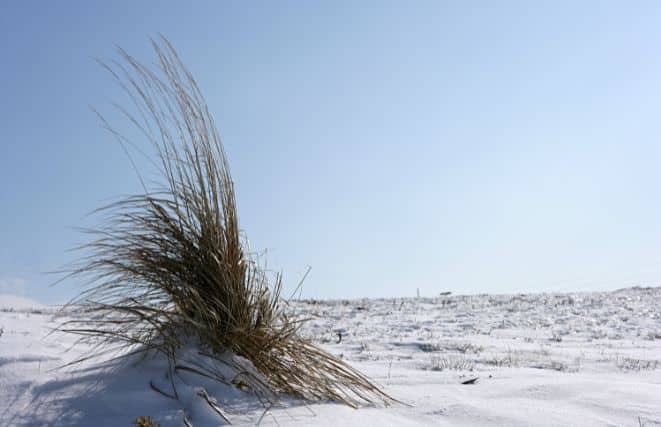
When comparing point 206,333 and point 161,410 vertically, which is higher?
point 206,333

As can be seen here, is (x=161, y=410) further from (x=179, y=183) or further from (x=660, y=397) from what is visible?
(x=660, y=397)

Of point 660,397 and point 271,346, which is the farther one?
point 660,397

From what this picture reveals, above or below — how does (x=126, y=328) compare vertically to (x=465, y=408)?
above

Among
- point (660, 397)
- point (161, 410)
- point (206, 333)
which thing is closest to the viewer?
point (161, 410)

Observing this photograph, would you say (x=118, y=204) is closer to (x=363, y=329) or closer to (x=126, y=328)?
(x=126, y=328)

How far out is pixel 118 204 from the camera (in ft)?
9.75

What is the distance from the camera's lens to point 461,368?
176 inches

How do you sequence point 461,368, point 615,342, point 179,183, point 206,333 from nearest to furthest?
point 206,333
point 179,183
point 461,368
point 615,342

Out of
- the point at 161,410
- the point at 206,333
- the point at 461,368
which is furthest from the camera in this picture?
the point at 461,368

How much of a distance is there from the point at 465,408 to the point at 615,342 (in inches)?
216

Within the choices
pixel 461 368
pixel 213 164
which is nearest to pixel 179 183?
pixel 213 164

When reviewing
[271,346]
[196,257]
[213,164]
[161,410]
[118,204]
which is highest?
[213,164]

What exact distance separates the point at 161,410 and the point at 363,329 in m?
5.85

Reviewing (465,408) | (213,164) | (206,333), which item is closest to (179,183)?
(213,164)
